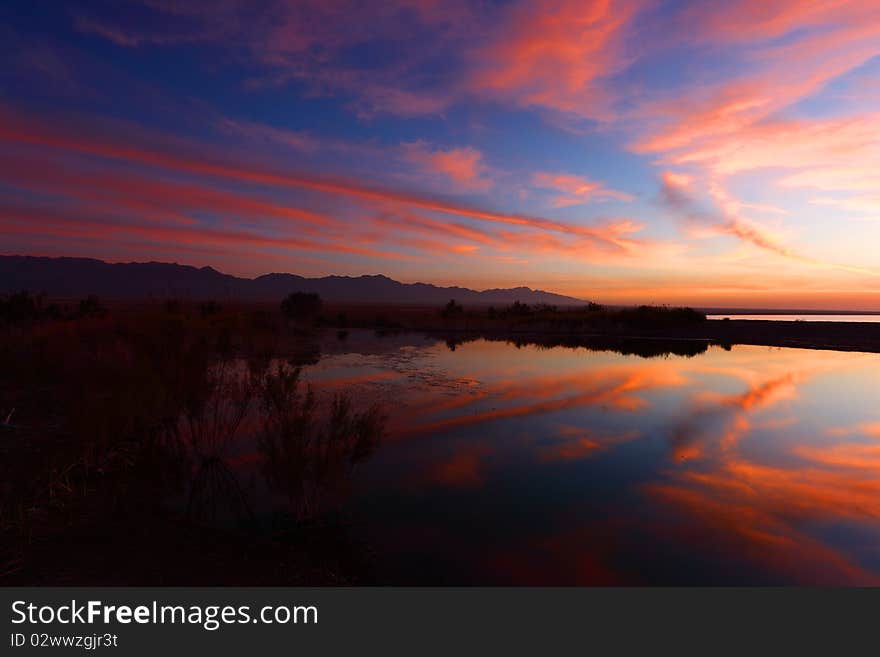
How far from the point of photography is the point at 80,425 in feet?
27.0

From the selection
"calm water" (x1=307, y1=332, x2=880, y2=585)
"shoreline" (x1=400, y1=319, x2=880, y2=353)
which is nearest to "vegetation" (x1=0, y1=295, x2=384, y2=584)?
"calm water" (x1=307, y1=332, x2=880, y2=585)

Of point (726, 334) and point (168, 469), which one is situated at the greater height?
point (726, 334)

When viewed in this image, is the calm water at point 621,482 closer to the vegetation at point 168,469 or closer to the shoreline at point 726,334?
the vegetation at point 168,469

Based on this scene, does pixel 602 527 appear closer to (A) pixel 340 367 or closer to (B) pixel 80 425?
(B) pixel 80 425

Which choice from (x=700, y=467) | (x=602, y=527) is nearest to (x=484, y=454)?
(x=602, y=527)

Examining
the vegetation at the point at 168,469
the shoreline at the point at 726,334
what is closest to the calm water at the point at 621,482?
the vegetation at the point at 168,469

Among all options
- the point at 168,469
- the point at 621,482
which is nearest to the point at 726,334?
the point at 621,482


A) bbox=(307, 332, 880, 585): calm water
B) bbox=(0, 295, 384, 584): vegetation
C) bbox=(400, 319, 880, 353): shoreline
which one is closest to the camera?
bbox=(0, 295, 384, 584): vegetation

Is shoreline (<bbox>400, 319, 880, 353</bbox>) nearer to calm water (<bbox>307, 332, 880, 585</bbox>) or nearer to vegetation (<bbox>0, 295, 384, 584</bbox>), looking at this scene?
calm water (<bbox>307, 332, 880, 585</bbox>)

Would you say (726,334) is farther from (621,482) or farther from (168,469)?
(168,469)

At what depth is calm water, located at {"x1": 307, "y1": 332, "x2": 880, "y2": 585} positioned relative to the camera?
633 cm

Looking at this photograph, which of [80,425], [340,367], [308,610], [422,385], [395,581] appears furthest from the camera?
[340,367]

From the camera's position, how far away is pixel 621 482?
30.1 ft

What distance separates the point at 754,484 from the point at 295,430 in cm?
818
